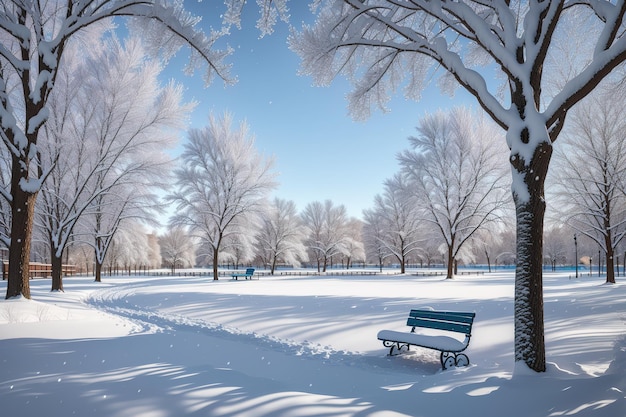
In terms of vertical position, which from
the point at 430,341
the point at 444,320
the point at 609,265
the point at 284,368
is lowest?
the point at 609,265

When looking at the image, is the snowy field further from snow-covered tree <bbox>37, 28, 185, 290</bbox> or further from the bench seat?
snow-covered tree <bbox>37, 28, 185, 290</bbox>

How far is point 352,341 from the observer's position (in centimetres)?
711

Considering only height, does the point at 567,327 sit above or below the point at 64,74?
below

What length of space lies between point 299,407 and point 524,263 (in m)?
3.63

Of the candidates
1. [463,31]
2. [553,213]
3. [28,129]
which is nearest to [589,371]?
[463,31]

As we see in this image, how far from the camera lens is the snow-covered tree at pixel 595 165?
64.5 feet

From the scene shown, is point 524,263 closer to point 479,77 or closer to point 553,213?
point 479,77

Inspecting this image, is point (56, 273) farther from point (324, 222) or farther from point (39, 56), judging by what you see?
point (324, 222)

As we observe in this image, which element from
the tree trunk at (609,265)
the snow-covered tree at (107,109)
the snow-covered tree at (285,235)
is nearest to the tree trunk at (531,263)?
the snow-covered tree at (107,109)

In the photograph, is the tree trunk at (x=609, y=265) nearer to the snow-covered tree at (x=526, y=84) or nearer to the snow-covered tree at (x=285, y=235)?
the snow-covered tree at (x=526, y=84)

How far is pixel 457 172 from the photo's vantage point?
27047mm

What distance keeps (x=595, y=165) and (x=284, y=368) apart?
968 inches

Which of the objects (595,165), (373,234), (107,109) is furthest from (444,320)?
(373,234)

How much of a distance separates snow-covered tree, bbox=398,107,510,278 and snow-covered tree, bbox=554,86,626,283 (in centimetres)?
395
